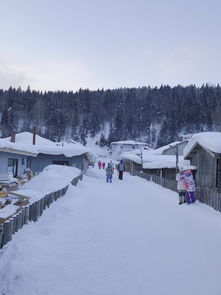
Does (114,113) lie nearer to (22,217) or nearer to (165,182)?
(165,182)

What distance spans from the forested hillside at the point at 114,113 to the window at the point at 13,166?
89496 mm

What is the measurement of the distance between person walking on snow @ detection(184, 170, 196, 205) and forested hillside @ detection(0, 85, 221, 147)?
96717 millimetres

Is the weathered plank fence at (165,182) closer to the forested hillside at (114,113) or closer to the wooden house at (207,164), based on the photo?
the wooden house at (207,164)

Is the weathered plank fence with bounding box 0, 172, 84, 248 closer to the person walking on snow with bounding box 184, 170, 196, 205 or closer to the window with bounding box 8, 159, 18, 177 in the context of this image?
the person walking on snow with bounding box 184, 170, 196, 205

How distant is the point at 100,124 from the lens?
440 ft

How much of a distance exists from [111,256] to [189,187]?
8.47 m

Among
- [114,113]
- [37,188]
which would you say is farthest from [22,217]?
[114,113]

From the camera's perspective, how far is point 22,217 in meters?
7.57

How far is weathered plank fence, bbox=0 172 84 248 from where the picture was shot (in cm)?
624

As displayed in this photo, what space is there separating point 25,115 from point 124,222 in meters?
126

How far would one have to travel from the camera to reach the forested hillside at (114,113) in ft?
381

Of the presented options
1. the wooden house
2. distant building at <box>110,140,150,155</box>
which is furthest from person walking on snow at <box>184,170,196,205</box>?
distant building at <box>110,140,150,155</box>

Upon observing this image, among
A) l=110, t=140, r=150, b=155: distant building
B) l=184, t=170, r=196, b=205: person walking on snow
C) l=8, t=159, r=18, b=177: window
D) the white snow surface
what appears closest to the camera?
the white snow surface

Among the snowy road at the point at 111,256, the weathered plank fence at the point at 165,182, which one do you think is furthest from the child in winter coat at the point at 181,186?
the weathered plank fence at the point at 165,182
